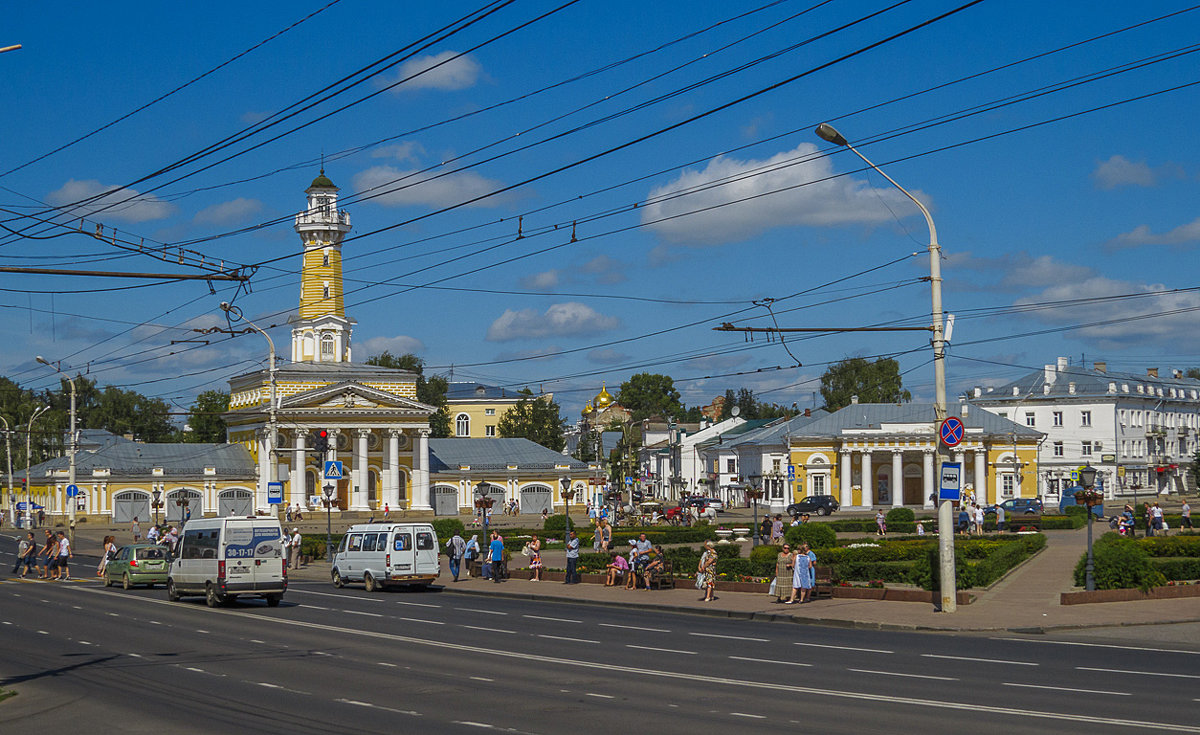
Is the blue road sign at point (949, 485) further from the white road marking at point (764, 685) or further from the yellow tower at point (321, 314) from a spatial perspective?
the yellow tower at point (321, 314)

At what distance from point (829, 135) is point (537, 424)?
4548 inches

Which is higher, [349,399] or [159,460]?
[349,399]

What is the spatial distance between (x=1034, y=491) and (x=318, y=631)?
80685mm

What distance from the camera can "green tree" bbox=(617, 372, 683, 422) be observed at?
593 ft

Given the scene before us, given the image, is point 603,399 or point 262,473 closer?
point 262,473

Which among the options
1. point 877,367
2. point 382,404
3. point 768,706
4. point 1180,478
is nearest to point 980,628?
point 768,706

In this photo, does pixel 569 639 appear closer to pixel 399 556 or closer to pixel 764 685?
pixel 764 685

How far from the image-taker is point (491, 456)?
106m

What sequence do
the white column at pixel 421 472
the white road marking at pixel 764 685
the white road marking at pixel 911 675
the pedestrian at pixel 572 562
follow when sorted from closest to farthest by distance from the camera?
the white road marking at pixel 764 685 → the white road marking at pixel 911 675 → the pedestrian at pixel 572 562 → the white column at pixel 421 472

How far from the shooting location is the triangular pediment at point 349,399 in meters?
91.8

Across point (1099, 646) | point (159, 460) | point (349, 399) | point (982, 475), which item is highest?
point (349, 399)

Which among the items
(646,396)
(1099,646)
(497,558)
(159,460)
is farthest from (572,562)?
(646,396)

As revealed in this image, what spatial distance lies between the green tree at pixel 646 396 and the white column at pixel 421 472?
82814 millimetres

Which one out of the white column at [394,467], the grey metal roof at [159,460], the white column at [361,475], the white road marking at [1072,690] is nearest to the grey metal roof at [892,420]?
the white column at [394,467]
